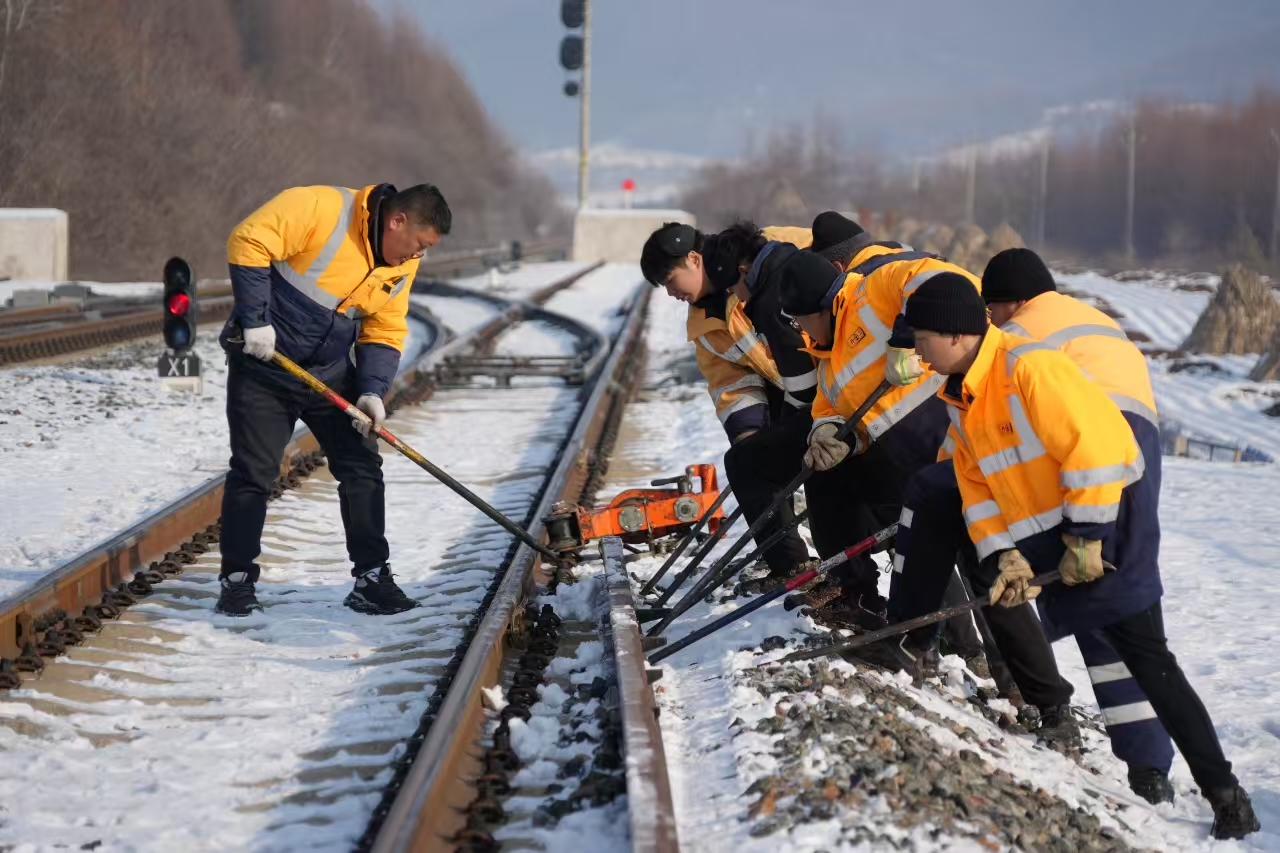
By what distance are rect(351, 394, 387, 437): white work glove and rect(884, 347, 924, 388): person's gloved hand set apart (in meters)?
2.07

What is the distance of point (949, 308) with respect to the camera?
436 centimetres


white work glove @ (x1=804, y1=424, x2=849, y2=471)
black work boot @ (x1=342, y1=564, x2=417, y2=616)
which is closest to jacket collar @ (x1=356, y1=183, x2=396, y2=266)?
black work boot @ (x1=342, y1=564, x2=417, y2=616)

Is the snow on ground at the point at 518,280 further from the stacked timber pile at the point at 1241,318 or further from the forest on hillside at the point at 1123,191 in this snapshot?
the forest on hillside at the point at 1123,191

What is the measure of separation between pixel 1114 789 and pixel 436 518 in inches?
158

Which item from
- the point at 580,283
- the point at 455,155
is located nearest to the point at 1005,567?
the point at 580,283

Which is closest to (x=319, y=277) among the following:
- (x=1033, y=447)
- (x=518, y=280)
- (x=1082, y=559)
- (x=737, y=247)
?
(x=737, y=247)

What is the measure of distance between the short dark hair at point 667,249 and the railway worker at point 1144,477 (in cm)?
115

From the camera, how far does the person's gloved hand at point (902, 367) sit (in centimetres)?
502

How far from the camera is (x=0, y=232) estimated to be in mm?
23578

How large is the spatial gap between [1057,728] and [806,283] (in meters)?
1.76

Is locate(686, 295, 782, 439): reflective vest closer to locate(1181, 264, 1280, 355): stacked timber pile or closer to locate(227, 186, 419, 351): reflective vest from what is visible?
locate(227, 186, 419, 351): reflective vest

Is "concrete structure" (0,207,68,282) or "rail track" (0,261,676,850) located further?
"concrete structure" (0,207,68,282)

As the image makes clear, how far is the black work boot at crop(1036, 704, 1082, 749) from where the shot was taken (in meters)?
4.95

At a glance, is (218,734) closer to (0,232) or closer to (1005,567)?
(1005,567)
